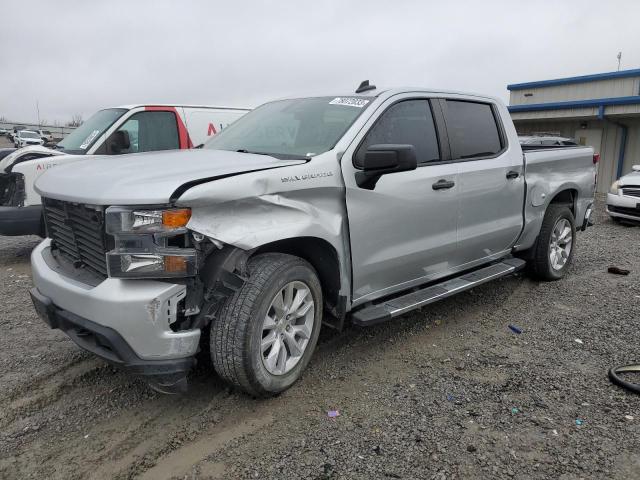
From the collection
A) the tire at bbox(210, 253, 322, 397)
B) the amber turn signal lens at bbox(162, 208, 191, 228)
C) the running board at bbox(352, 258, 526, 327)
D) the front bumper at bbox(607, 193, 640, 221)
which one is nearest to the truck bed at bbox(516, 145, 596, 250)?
the running board at bbox(352, 258, 526, 327)

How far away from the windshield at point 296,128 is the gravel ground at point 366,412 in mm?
1571

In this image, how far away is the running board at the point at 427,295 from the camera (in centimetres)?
357

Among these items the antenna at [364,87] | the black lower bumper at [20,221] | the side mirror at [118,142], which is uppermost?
the antenna at [364,87]

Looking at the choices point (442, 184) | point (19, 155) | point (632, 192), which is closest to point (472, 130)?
point (442, 184)

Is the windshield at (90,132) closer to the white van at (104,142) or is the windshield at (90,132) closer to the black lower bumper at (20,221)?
the white van at (104,142)

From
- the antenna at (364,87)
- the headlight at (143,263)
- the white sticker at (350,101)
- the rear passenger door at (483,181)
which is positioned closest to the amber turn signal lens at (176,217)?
the headlight at (143,263)

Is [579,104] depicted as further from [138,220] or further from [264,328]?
[138,220]

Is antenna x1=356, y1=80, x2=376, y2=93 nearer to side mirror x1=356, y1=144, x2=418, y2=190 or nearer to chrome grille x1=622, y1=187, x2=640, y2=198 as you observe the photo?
side mirror x1=356, y1=144, x2=418, y2=190

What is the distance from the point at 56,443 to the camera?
2871mm

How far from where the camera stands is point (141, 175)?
289cm

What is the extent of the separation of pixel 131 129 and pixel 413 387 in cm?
562

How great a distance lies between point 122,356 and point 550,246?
4.68 m

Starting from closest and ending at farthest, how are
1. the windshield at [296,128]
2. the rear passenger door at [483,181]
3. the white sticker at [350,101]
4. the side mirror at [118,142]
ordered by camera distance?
the windshield at [296,128] → the white sticker at [350,101] → the rear passenger door at [483,181] → the side mirror at [118,142]

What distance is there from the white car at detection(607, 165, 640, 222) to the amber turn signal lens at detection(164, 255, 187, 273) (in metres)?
10.3
